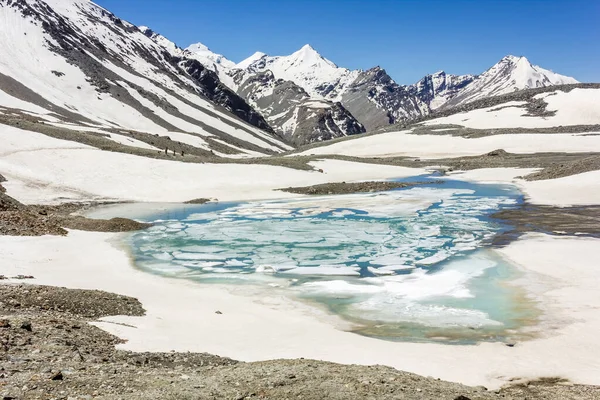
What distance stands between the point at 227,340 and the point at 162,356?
2.70 m

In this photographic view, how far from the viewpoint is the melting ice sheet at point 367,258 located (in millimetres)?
16266

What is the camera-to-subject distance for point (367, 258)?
25.1 meters

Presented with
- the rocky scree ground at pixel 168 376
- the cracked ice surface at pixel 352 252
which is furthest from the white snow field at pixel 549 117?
the rocky scree ground at pixel 168 376

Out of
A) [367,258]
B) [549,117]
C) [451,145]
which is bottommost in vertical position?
[367,258]

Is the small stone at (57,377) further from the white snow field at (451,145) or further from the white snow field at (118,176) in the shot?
the white snow field at (451,145)

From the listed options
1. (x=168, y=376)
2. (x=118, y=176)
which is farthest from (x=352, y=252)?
(x=118, y=176)

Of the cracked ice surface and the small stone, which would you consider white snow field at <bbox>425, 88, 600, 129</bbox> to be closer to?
the cracked ice surface

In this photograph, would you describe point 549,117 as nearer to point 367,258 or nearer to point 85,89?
point 367,258

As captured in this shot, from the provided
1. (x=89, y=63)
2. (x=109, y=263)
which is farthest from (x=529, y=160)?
(x=89, y=63)

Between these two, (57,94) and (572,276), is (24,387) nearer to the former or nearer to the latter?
(572,276)

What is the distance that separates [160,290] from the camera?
1920cm

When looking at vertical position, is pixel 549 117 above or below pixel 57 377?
above

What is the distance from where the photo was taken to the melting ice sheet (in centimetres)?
1627

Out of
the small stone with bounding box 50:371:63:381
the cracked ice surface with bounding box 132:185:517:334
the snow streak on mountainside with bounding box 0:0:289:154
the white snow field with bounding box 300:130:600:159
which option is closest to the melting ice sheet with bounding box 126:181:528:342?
the cracked ice surface with bounding box 132:185:517:334
